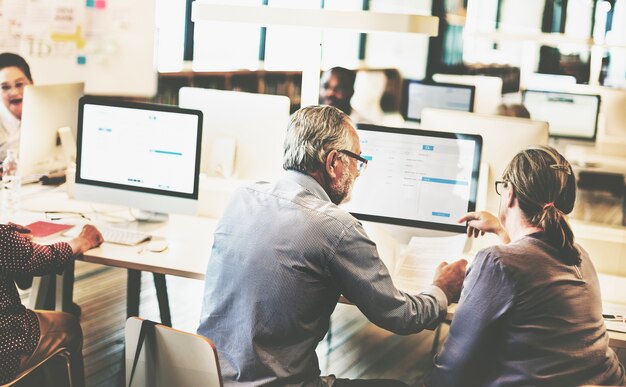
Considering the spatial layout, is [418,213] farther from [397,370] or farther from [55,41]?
[55,41]

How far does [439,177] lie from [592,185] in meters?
4.76

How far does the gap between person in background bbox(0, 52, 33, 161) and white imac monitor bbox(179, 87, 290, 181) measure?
4.70 ft

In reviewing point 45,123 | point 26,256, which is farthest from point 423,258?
point 45,123

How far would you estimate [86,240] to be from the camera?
277 cm

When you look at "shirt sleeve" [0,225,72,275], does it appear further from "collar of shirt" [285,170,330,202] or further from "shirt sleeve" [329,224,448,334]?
"shirt sleeve" [329,224,448,334]

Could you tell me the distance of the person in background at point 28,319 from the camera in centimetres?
224

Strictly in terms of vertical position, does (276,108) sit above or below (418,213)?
above

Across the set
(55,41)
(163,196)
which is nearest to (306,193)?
(163,196)

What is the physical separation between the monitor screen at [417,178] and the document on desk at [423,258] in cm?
11

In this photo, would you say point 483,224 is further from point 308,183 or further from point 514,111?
point 514,111

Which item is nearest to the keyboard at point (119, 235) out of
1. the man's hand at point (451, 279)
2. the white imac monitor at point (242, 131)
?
the white imac monitor at point (242, 131)

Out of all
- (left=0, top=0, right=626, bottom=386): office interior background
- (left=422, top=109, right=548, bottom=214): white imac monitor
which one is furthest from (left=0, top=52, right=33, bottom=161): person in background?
(left=422, top=109, right=548, bottom=214): white imac monitor

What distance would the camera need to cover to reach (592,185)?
7.14 m

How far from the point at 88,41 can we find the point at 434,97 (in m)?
2.79
